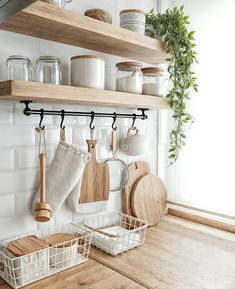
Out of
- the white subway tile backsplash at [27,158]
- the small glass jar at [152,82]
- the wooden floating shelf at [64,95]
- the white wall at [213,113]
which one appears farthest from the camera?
the white wall at [213,113]

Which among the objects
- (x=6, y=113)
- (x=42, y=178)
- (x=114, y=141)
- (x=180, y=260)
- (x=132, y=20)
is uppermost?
(x=132, y=20)

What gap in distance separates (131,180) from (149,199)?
138mm

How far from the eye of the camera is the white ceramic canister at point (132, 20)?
1.22 metres

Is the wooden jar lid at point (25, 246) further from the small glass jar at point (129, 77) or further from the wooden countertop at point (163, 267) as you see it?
the small glass jar at point (129, 77)

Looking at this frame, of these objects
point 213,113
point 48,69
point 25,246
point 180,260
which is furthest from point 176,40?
point 25,246

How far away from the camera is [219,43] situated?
1.49 meters

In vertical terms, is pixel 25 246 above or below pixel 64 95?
below

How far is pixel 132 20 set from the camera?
123 centimetres

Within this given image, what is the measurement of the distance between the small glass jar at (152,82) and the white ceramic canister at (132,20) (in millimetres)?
184

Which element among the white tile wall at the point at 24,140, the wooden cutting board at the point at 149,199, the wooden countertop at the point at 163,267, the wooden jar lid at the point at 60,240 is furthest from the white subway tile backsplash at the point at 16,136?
Result: the wooden cutting board at the point at 149,199

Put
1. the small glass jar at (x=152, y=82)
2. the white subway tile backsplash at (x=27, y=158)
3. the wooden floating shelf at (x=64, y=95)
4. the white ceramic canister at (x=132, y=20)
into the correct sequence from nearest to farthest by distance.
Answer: the wooden floating shelf at (x=64, y=95) → the white subway tile backsplash at (x=27, y=158) → the white ceramic canister at (x=132, y=20) → the small glass jar at (x=152, y=82)

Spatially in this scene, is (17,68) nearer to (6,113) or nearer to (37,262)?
(6,113)

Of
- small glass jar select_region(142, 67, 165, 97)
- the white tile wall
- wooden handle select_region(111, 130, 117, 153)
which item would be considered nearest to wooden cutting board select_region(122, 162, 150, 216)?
wooden handle select_region(111, 130, 117, 153)

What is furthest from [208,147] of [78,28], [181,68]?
[78,28]
